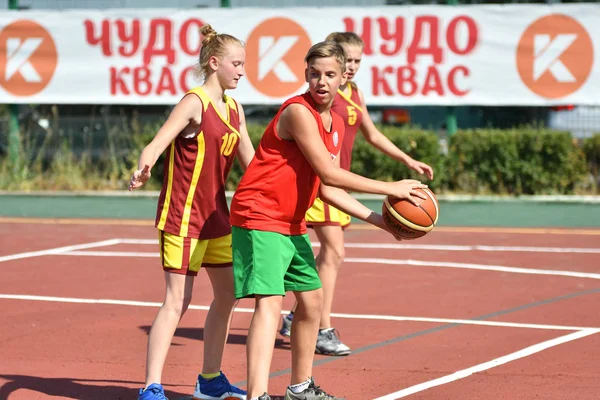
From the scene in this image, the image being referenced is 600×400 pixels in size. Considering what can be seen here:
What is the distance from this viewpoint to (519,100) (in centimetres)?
1669

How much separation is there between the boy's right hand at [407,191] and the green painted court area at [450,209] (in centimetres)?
928

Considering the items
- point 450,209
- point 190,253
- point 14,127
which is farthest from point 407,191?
point 14,127

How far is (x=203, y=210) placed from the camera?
6.02 m

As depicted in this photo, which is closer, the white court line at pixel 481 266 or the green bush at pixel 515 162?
the white court line at pixel 481 266

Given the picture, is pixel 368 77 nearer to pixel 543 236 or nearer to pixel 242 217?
pixel 543 236

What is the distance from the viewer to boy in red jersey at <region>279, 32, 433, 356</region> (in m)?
7.42

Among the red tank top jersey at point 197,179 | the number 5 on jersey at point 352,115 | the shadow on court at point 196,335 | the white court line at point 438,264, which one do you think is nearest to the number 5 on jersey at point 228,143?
the red tank top jersey at point 197,179

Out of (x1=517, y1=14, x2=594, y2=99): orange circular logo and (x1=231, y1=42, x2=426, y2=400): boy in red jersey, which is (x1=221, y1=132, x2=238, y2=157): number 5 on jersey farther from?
(x1=517, y1=14, x2=594, y2=99): orange circular logo

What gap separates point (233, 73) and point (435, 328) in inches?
121

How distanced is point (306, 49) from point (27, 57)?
466cm

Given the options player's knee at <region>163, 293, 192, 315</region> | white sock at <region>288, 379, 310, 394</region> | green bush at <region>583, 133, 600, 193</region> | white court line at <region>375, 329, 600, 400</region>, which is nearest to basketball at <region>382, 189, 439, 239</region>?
white sock at <region>288, 379, 310, 394</region>

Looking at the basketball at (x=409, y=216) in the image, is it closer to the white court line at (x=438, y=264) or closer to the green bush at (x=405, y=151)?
the white court line at (x=438, y=264)

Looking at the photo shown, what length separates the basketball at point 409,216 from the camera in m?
5.54

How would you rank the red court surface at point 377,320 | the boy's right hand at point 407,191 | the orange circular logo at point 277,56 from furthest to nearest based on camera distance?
the orange circular logo at point 277,56
the red court surface at point 377,320
the boy's right hand at point 407,191
